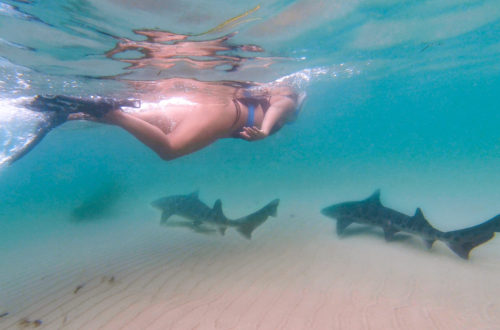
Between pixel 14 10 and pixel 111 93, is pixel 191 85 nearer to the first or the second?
pixel 111 93

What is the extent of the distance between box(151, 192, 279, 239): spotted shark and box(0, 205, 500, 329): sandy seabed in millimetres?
605

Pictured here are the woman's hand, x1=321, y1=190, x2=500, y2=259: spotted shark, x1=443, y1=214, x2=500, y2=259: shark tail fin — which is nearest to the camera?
the woman's hand

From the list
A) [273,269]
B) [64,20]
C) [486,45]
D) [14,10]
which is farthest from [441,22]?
[14,10]

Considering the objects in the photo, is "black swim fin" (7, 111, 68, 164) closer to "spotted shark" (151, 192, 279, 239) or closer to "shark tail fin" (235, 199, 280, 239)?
"spotted shark" (151, 192, 279, 239)

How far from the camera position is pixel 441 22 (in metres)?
12.1

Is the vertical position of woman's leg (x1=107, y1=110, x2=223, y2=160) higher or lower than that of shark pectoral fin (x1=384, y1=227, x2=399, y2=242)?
higher

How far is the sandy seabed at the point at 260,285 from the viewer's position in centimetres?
420

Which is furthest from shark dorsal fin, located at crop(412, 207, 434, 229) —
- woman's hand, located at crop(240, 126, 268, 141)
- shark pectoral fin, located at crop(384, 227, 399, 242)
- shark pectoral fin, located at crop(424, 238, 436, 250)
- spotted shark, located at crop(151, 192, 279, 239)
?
woman's hand, located at crop(240, 126, 268, 141)

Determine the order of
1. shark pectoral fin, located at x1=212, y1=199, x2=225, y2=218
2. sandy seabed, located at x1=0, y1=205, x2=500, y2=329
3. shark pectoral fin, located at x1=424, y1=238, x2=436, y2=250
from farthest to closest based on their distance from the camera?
1. shark pectoral fin, located at x1=212, y1=199, x2=225, y2=218
2. shark pectoral fin, located at x1=424, y1=238, x2=436, y2=250
3. sandy seabed, located at x1=0, y1=205, x2=500, y2=329

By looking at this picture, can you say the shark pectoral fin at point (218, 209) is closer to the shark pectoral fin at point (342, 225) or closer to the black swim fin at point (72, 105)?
the shark pectoral fin at point (342, 225)

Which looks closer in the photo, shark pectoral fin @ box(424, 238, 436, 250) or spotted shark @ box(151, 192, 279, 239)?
shark pectoral fin @ box(424, 238, 436, 250)

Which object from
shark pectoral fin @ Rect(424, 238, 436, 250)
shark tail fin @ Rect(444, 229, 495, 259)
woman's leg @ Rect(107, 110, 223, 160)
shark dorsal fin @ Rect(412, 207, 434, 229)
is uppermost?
woman's leg @ Rect(107, 110, 223, 160)

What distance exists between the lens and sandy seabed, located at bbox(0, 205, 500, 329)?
4203 mm

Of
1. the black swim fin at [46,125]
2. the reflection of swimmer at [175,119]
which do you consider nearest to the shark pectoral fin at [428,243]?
the reflection of swimmer at [175,119]
